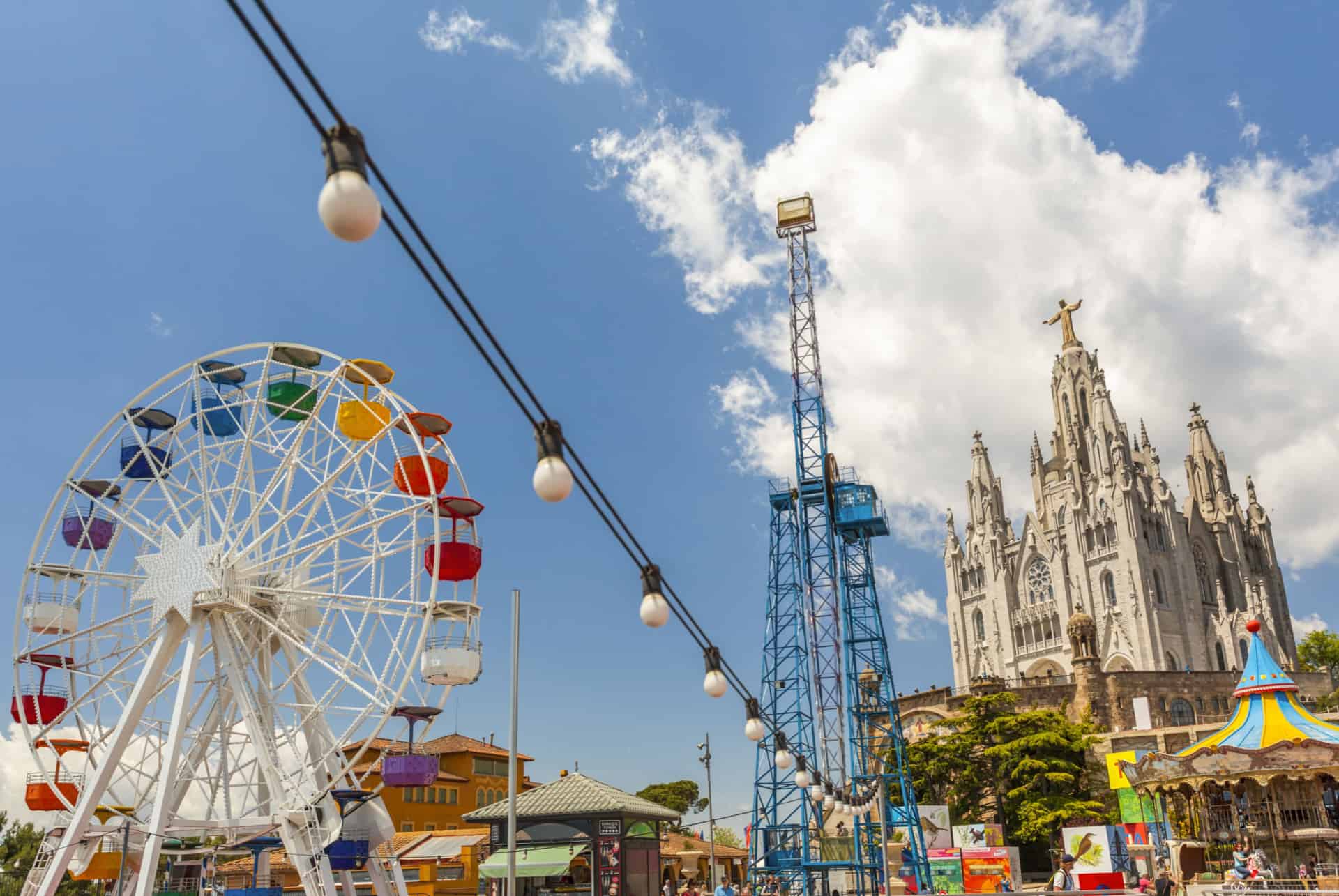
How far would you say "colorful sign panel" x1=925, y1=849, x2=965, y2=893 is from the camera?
→ 4106cm

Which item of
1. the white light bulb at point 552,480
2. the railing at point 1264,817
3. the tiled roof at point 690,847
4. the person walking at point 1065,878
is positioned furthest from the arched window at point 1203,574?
the white light bulb at point 552,480

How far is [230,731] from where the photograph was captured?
89.7 feet

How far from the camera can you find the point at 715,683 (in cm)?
1418

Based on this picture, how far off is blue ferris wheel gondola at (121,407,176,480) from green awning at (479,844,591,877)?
15.0 m

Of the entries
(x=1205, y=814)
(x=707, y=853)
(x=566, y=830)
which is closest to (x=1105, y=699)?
(x=707, y=853)

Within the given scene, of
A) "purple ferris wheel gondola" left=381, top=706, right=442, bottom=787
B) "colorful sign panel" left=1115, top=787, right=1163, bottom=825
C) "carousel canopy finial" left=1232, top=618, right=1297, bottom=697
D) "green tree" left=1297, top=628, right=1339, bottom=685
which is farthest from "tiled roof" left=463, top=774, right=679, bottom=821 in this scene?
"green tree" left=1297, top=628, right=1339, bottom=685

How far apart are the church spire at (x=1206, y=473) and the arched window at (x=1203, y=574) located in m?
5.69

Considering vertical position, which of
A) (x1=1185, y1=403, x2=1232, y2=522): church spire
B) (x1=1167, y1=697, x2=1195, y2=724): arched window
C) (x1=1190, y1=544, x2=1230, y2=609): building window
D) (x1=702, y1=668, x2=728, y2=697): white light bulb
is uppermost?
(x1=1185, y1=403, x2=1232, y2=522): church spire

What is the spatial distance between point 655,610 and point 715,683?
3574 millimetres

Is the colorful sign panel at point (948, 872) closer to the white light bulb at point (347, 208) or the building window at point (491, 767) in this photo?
the building window at point (491, 767)

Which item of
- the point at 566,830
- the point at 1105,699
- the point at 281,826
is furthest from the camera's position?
the point at 1105,699

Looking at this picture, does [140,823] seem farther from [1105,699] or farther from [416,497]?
[1105,699]

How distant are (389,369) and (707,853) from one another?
35712mm

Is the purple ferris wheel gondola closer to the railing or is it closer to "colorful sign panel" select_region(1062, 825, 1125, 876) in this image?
the railing
